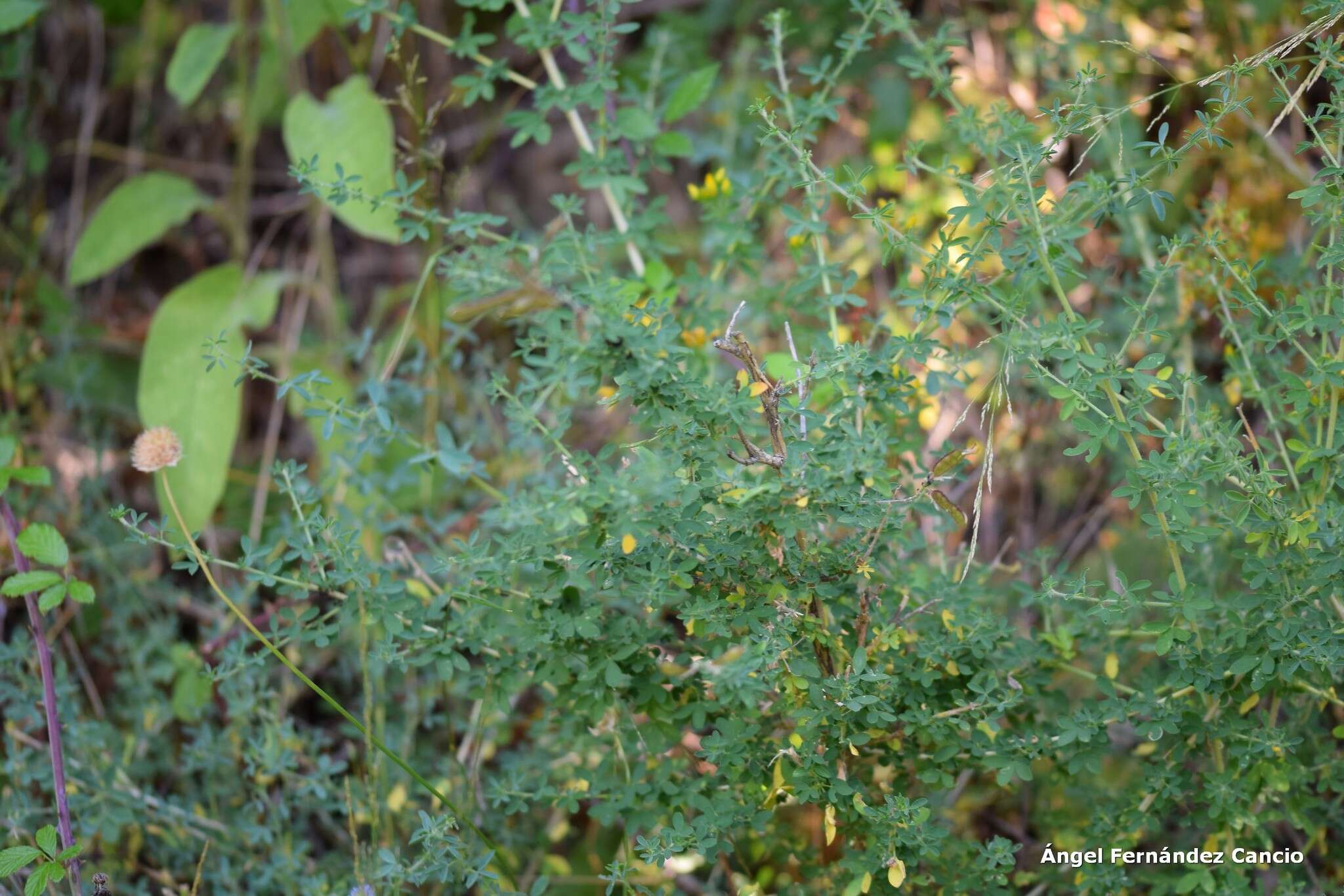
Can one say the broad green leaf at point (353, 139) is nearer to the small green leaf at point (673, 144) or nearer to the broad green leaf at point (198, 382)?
Answer: the broad green leaf at point (198, 382)

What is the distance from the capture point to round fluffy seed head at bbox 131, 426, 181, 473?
3.79 feet

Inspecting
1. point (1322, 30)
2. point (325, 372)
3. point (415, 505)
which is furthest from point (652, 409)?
point (325, 372)

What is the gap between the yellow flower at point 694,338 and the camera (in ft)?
4.51

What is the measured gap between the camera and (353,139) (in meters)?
1.73

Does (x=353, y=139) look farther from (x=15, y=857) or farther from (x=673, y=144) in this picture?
(x=15, y=857)

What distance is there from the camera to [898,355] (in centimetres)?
113

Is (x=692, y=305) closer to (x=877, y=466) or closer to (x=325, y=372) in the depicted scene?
(x=877, y=466)

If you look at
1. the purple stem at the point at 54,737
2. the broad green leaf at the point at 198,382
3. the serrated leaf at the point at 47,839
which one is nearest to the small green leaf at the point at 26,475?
the purple stem at the point at 54,737

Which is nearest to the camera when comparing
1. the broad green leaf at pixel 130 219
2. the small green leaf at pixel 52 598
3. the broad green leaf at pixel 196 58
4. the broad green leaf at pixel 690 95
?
the small green leaf at pixel 52 598

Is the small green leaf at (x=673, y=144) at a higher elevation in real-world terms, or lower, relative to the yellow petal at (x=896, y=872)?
higher

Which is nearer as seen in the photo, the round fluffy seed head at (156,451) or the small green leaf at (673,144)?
the round fluffy seed head at (156,451)

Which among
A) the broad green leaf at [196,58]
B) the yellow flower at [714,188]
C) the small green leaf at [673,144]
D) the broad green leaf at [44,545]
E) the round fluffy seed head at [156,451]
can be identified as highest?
the broad green leaf at [196,58]

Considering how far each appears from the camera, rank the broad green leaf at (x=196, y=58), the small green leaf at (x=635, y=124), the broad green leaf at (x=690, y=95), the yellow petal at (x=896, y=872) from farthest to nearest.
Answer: the broad green leaf at (x=196, y=58) → the broad green leaf at (x=690, y=95) → the small green leaf at (x=635, y=124) → the yellow petal at (x=896, y=872)

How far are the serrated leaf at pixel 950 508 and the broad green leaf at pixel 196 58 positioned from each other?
1.49 meters
